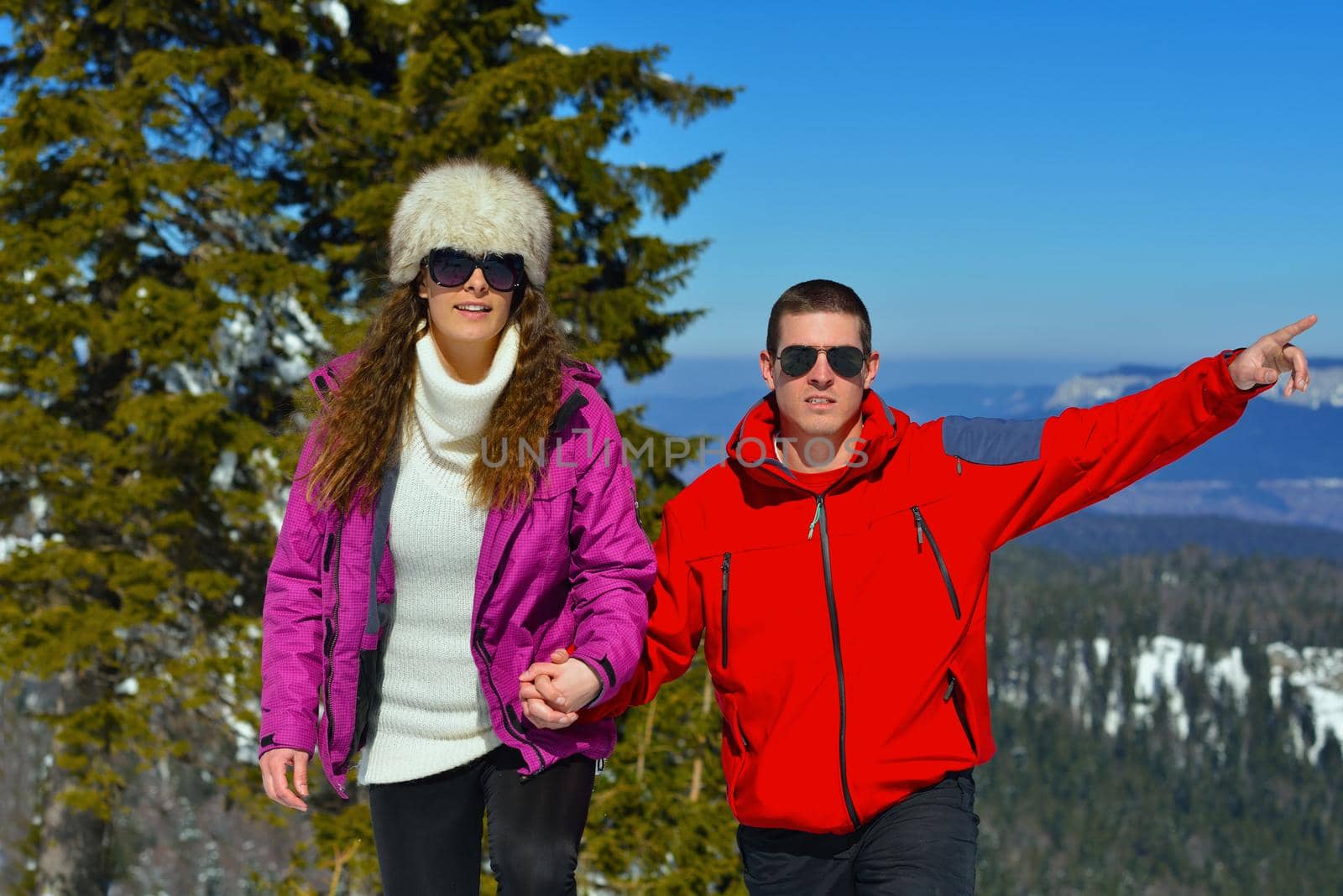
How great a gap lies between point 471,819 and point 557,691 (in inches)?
20.5

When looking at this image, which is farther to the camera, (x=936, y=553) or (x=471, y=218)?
(x=936, y=553)

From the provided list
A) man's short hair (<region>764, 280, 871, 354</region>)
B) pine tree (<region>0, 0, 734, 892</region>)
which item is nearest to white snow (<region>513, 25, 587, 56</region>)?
pine tree (<region>0, 0, 734, 892</region>)

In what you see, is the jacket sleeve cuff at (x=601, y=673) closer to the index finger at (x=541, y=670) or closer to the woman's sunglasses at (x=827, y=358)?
the index finger at (x=541, y=670)

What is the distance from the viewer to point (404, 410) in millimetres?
2926

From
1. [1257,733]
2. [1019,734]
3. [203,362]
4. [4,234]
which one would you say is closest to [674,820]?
[203,362]

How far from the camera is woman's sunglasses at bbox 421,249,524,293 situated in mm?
2859

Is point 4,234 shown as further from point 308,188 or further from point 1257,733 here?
point 1257,733

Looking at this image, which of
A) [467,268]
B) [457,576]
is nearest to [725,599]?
[457,576]

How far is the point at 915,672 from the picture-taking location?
9.80 feet

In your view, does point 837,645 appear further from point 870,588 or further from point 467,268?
point 467,268

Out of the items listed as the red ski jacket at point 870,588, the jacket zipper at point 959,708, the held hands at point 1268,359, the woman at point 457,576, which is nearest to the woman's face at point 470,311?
the woman at point 457,576

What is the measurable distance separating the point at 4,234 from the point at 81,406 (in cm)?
234

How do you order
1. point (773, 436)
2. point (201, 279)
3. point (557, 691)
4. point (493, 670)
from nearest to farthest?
1. point (557, 691)
2. point (493, 670)
3. point (773, 436)
4. point (201, 279)

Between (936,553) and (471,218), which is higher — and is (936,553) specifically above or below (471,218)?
below
